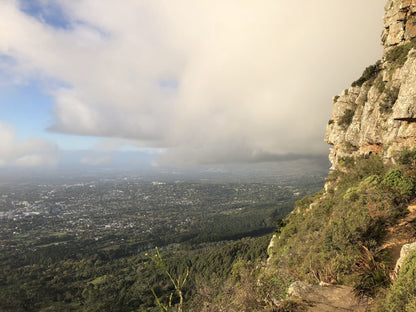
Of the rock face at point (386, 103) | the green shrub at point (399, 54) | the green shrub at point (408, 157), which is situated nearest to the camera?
the green shrub at point (408, 157)

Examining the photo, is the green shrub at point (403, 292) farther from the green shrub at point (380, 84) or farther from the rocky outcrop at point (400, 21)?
the rocky outcrop at point (400, 21)

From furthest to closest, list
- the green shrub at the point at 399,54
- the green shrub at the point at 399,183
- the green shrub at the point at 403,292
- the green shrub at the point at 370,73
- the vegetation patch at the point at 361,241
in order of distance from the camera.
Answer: the green shrub at the point at 370,73
the green shrub at the point at 399,54
the green shrub at the point at 399,183
the vegetation patch at the point at 361,241
the green shrub at the point at 403,292

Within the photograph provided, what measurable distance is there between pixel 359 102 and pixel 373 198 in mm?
19887

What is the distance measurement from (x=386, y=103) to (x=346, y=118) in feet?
26.4

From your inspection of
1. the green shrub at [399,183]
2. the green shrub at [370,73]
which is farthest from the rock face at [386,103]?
the green shrub at [399,183]

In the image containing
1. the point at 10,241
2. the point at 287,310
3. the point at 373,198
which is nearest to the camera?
the point at 287,310

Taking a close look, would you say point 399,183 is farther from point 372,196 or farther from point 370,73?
point 370,73

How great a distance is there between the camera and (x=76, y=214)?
192750 millimetres

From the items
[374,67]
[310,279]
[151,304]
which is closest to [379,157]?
[374,67]

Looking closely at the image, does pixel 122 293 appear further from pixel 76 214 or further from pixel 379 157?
pixel 76 214

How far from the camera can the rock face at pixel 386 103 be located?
17.5m

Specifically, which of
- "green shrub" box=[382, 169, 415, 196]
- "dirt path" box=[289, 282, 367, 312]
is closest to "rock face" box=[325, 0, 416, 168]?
"green shrub" box=[382, 169, 415, 196]

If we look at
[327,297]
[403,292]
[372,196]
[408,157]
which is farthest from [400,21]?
[327,297]

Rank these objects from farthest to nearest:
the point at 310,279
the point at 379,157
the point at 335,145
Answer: the point at 335,145 → the point at 379,157 → the point at 310,279
